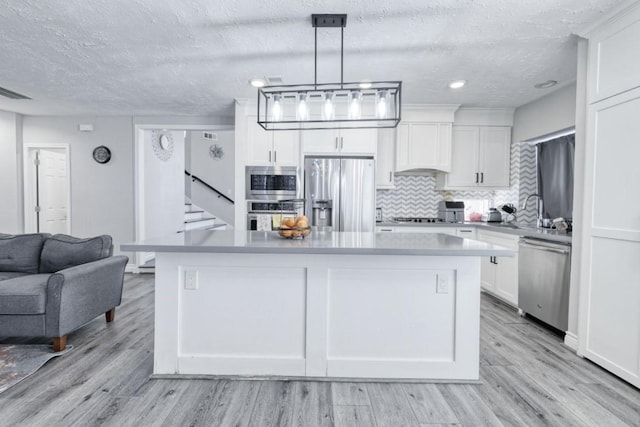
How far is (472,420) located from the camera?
1759 millimetres

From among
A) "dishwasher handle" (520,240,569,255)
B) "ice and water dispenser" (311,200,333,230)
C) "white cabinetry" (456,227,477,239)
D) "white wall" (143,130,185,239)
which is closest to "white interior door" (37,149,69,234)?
"white wall" (143,130,185,239)

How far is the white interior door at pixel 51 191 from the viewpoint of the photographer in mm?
5422

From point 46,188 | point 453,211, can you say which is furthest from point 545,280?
point 46,188

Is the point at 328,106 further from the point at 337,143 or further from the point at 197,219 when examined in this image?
the point at 197,219

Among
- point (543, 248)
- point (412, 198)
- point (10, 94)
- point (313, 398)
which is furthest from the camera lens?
point (412, 198)

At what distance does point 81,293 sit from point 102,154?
3299mm

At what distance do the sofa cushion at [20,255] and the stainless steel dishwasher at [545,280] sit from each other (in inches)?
184

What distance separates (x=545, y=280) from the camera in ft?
10.1

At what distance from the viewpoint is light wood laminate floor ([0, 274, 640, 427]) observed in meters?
1.76

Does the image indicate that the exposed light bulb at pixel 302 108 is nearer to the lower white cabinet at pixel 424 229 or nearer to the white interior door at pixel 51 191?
the lower white cabinet at pixel 424 229

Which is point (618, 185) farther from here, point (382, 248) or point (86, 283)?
point (86, 283)

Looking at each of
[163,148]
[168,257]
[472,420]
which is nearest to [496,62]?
[472,420]

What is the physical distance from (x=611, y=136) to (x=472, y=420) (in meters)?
2.07

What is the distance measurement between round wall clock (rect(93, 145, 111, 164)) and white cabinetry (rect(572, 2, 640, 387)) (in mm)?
5928
